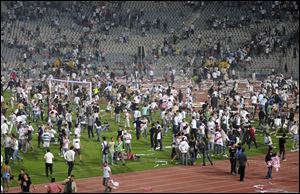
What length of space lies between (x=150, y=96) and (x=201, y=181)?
14.9 metres

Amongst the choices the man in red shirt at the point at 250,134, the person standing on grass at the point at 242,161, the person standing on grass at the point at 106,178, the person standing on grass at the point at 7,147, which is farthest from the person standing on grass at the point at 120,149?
the man in red shirt at the point at 250,134

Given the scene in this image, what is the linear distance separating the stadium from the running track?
64 millimetres

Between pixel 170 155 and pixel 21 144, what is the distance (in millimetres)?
5680

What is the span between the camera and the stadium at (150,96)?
25.2 metres

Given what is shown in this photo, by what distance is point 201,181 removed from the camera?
2447cm

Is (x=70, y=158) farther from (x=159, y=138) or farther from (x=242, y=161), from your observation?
(x=242, y=161)

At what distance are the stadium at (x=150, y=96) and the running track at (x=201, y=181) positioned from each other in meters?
0.06

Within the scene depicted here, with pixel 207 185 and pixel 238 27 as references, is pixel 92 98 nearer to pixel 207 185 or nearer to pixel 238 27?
pixel 207 185

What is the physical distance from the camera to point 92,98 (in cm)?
3784

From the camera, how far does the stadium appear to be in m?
25.2

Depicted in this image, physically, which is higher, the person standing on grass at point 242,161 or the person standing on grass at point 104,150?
the person standing on grass at point 104,150

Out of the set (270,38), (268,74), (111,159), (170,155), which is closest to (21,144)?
(111,159)

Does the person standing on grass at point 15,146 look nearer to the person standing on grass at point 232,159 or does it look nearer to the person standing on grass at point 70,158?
the person standing on grass at point 70,158

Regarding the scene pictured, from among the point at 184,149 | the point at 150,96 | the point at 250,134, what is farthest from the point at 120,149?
the point at 150,96
